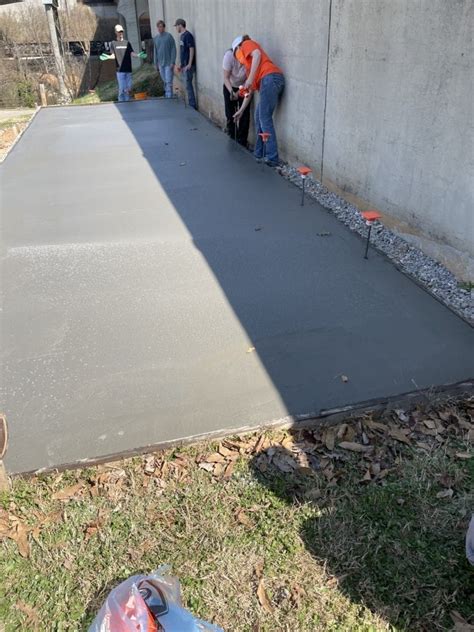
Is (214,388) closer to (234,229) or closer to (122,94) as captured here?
(234,229)

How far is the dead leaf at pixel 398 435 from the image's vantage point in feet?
7.72

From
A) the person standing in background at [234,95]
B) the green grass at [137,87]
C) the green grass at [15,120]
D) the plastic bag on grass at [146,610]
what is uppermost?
the person standing in background at [234,95]

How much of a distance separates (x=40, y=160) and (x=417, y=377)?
629 centimetres

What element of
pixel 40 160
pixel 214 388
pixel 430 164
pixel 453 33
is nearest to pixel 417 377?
pixel 214 388

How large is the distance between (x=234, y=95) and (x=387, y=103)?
3982 mm

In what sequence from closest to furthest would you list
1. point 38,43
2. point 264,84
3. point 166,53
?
1. point 264,84
2. point 166,53
3. point 38,43

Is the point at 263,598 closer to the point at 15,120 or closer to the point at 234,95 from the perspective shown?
the point at 234,95

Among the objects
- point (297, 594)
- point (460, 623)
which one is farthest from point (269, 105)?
point (460, 623)

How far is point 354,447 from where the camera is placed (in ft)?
7.66

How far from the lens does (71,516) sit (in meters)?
2.06

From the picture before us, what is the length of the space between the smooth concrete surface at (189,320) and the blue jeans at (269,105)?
3.37ft

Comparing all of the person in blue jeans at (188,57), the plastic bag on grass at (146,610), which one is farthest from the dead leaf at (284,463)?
the person in blue jeans at (188,57)

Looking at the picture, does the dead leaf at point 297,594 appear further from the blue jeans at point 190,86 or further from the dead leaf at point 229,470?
the blue jeans at point 190,86

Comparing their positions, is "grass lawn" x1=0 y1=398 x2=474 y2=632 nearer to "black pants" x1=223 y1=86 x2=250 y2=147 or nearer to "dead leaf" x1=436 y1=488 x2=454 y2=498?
"dead leaf" x1=436 y1=488 x2=454 y2=498
